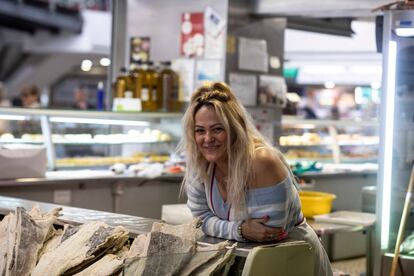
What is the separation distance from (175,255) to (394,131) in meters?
2.63

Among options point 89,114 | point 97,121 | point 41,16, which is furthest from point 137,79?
point 41,16

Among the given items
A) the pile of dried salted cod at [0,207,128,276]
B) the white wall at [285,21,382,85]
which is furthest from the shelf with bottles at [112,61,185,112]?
the white wall at [285,21,382,85]

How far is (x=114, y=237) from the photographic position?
10.0ft

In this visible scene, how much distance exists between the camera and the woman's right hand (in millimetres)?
3037

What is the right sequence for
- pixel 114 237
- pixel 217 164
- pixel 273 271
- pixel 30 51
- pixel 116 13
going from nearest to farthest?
1. pixel 273 271
2. pixel 114 237
3. pixel 217 164
4. pixel 116 13
5. pixel 30 51

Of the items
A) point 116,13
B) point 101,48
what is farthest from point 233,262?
point 101,48

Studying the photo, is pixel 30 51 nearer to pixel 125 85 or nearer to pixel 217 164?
pixel 125 85

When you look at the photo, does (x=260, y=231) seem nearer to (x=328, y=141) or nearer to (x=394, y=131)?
(x=394, y=131)

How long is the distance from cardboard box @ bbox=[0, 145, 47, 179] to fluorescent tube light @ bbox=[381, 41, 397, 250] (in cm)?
231

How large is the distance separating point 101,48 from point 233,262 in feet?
58.5

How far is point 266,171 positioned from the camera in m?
3.12

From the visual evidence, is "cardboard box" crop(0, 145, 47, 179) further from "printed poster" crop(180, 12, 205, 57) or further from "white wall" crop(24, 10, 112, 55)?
"white wall" crop(24, 10, 112, 55)

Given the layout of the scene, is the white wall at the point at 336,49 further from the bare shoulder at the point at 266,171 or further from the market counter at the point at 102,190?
the bare shoulder at the point at 266,171

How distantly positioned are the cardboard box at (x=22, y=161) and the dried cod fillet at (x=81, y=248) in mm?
2450
